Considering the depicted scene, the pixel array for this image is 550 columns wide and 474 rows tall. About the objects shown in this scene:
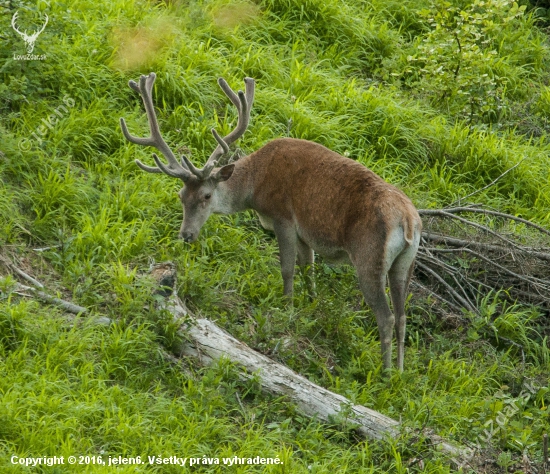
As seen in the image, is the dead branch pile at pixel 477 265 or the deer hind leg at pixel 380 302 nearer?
the deer hind leg at pixel 380 302

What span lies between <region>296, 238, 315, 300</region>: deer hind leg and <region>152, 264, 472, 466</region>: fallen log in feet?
3.99

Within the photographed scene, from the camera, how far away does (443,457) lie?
5.80 meters

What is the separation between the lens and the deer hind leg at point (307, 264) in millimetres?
7648

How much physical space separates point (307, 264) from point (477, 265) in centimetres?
152

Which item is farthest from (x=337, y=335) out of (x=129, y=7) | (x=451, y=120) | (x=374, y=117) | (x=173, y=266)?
(x=129, y=7)

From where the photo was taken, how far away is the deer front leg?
7.50 m

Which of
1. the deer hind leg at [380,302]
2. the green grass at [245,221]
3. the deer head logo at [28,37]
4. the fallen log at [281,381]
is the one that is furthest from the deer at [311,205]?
the deer head logo at [28,37]

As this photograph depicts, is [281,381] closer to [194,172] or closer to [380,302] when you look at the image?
[380,302]

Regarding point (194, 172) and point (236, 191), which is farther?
point (236, 191)

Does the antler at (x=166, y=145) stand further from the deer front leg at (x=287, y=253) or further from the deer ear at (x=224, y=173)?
the deer front leg at (x=287, y=253)

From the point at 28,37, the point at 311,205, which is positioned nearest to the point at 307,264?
the point at 311,205

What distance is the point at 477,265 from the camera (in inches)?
317

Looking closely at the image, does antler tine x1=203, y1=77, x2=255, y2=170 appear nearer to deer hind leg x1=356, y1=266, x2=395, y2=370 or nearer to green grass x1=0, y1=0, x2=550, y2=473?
green grass x1=0, y1=0, x2=550, y2=473

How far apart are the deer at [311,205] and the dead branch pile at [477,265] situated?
973 mm
